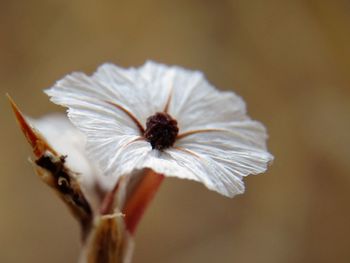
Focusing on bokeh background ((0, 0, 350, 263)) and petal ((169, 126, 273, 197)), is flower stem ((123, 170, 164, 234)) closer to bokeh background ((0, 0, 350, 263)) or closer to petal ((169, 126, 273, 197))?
petal ((169, 126, 273, 197))

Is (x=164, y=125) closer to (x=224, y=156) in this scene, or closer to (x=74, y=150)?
(x=224, y=156)

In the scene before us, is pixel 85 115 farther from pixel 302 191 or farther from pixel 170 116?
pixel 302 191

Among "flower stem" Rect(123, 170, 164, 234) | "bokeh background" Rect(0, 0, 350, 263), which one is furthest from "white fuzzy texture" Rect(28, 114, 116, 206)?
"bokeh background" Rect(0, 0, 350, 263)

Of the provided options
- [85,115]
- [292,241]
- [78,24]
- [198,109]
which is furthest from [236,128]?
[78,24]

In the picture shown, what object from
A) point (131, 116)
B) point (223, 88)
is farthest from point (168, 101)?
point (223, 88)

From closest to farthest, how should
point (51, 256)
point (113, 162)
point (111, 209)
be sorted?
1. point (113, 162)
2. point (111, 209)
3. point (51, 256)

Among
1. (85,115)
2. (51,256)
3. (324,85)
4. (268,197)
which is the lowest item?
(51,256)

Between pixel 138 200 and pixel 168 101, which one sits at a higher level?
pixel 168 101

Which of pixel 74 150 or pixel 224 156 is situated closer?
pixel 224 156
